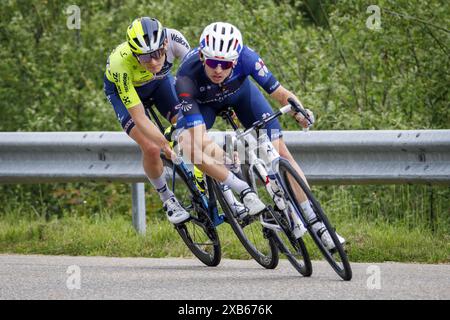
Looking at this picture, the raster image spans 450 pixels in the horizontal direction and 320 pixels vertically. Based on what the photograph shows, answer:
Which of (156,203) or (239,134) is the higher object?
(239,134)

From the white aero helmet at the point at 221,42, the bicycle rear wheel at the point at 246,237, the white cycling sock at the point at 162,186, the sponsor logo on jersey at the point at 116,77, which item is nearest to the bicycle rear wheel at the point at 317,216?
the bicycle rear wheel at the point at 246,237

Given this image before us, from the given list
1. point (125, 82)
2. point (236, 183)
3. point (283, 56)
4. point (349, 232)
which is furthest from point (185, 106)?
point (283, 56)

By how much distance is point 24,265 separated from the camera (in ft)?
30.4

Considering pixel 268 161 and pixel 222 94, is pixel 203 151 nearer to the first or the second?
pixel 222 94

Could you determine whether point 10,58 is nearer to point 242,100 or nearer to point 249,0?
point 249,0

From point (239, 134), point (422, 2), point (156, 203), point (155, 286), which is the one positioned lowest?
point (156, 203)

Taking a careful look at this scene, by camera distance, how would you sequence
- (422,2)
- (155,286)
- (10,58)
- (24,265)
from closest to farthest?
(155,286), (24,265), (422,2), (10,58)

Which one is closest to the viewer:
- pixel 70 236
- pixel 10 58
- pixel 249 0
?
pixel 70 236

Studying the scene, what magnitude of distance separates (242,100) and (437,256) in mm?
2047

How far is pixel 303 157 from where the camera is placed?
10.1m

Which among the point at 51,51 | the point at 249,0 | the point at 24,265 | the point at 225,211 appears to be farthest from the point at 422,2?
the point at 51,51

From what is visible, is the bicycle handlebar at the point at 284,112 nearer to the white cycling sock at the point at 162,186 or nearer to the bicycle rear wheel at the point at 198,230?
the bicycle rear wheel at the point at 198,230

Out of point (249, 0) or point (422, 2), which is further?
point (249, 0)

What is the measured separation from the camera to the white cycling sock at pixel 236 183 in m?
8.48
